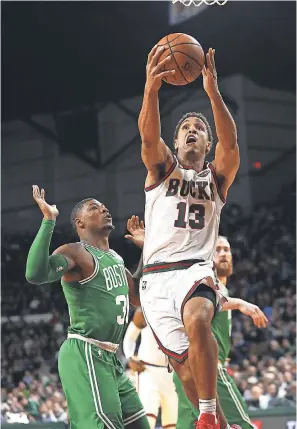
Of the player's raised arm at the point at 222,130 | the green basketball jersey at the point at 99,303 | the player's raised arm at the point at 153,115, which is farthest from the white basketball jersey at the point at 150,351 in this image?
the player's raised arm at the point at 153,115

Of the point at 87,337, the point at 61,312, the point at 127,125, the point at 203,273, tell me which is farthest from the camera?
the point at 127,125

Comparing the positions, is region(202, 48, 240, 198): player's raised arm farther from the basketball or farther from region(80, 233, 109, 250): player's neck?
region(80, 233, 109, 250): player's neck

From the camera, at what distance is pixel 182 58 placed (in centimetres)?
536

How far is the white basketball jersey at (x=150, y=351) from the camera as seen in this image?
358 inches

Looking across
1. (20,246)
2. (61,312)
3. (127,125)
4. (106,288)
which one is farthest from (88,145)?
(106,288)

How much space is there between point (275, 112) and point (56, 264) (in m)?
19.1

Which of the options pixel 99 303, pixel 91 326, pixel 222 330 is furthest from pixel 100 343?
pixel 222 330

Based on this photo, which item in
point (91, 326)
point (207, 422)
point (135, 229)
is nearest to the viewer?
point (207, 422)

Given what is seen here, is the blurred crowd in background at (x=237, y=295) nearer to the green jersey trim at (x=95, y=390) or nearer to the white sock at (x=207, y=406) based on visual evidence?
the green jersey trim at (x=95, y=390)

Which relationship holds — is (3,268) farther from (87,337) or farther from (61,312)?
(87,337)

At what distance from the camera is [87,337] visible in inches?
237

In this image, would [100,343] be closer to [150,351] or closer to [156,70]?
[156,70]

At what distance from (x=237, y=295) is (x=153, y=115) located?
16434 mm

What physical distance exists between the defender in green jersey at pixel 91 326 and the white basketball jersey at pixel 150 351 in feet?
9.46
